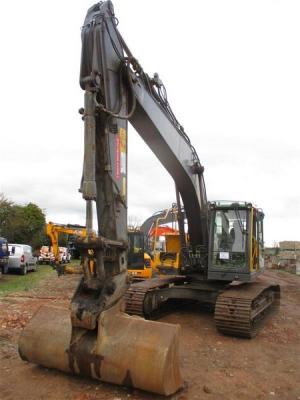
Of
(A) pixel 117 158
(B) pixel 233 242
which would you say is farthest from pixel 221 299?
(A) pixel 117 158

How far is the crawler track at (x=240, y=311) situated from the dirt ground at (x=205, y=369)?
0.17 metres

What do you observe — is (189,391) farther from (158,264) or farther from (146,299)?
(158,264)

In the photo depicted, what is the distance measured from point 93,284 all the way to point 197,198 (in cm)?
445

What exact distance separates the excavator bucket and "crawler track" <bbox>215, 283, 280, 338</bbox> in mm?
3098

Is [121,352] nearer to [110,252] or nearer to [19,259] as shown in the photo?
[110,252]

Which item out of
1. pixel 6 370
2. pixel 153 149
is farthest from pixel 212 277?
pixel 6 370

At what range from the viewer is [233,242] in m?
9.08

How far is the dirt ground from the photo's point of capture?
16.2 ft

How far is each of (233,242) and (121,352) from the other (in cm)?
482

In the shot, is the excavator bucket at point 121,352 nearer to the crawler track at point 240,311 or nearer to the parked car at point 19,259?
the crawler track at point 240,311

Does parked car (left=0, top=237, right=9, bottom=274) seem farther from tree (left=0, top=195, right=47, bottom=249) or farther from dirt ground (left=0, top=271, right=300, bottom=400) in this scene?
tree (left=0, top=195, right=47, bottom=249)

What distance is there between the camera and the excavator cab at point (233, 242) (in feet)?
28.9

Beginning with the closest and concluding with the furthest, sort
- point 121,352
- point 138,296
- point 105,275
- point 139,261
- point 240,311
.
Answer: point 121,352, point 105,275, point 240,311, point 138,296, point 139,261

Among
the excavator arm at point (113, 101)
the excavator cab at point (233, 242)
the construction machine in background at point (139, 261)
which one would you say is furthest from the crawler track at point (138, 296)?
the construction machine in background at point (139, 261)
